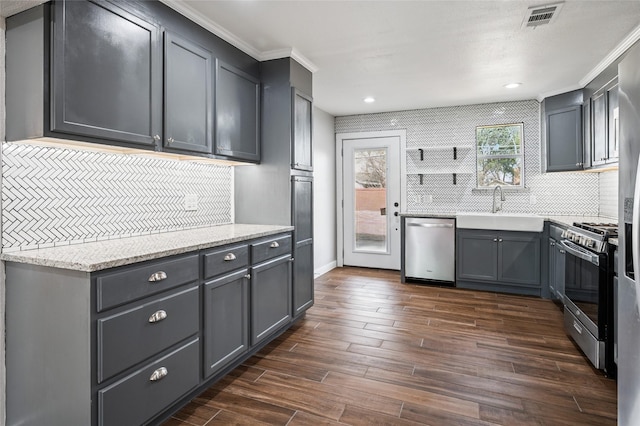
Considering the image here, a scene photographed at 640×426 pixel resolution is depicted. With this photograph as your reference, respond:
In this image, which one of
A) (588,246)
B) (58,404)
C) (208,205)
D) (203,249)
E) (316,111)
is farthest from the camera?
(316,111)

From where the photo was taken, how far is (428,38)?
9.85ft

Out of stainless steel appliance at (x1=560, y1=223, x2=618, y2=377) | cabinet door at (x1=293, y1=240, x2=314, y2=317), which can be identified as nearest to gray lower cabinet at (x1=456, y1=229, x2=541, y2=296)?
stainless steel appliance at (x1=560, y1=223, x2=618, y2=377)

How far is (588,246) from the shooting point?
271cm

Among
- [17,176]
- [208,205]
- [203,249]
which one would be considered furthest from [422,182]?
[17,176]

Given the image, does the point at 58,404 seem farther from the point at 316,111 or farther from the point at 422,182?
the point at 422,182

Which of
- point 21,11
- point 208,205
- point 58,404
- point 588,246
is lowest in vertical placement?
point 58,404

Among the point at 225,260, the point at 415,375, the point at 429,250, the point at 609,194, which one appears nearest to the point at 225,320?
the point at 225,260

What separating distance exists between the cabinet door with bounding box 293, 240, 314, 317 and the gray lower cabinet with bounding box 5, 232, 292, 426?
41.3 inches

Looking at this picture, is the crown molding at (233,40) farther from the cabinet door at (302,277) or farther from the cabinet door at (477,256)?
the cabinet door at (477,256)

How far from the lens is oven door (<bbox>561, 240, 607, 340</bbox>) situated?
8.17ft

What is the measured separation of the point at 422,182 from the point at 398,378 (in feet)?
12.0

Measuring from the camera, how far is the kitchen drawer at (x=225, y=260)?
2211 millimetres

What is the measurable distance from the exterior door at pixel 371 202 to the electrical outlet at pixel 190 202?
329 centimetres

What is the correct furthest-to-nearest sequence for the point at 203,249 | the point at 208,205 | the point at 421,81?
the point at 421,81 → the point at 208,205 → the point at 203,249
